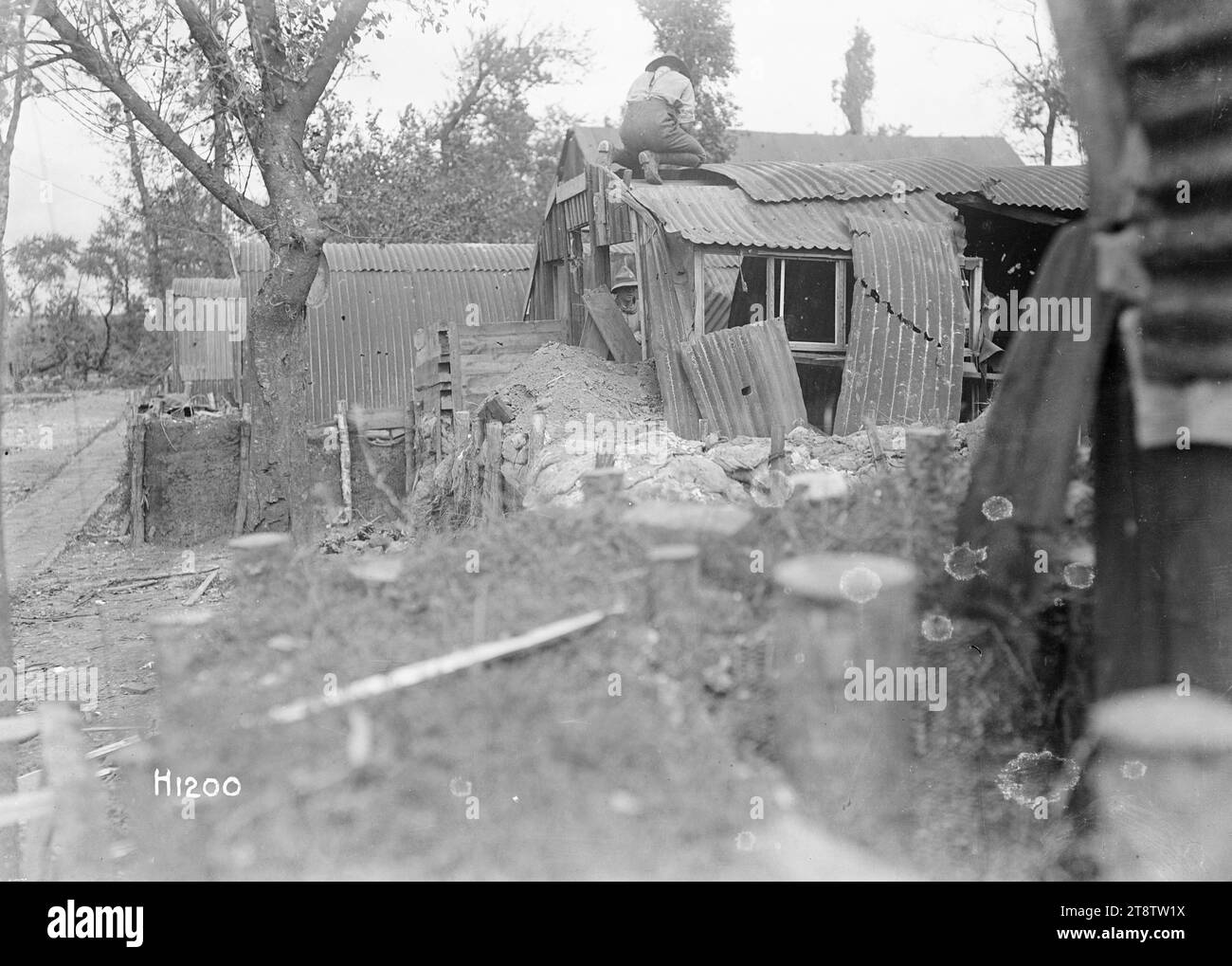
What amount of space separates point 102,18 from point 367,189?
1379cm

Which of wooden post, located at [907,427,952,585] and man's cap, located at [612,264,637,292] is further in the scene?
man's cap, located at [612,264,637,292]

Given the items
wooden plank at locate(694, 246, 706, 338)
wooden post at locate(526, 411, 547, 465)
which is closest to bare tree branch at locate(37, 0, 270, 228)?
wooden post at locate(526, 411, 547, 465)

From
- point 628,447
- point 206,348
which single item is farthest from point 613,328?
point 206,348

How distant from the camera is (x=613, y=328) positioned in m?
13.1

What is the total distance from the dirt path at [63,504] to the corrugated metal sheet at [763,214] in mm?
7620

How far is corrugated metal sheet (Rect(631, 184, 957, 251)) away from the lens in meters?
11.2

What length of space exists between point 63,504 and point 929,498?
16.4 meters

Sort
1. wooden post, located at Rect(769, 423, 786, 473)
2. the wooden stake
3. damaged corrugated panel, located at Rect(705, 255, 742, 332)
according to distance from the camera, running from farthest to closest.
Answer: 1. damaged corrugated panel, located at Rect(705, 255, 742, 332)
2. wooden post, located at Rect(769, 423, 786, 473)
3. the wooden stake

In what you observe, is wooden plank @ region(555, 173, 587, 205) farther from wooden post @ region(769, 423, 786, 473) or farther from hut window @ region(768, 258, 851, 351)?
wooden post @ region(769, 423, 786, 473)

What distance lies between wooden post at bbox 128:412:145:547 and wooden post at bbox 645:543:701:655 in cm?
1250

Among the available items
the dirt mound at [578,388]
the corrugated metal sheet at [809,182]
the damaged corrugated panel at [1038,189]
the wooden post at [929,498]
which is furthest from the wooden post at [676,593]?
the damaged corrugated panel at [1038,189]

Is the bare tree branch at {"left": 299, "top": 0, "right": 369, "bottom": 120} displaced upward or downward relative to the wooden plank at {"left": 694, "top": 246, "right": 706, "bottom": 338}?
upward
